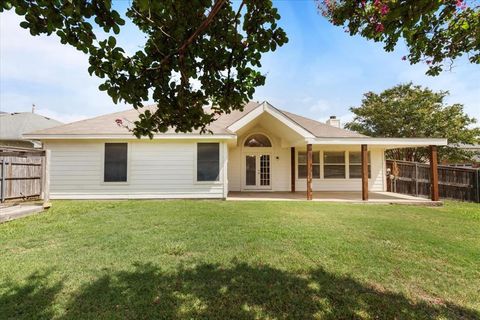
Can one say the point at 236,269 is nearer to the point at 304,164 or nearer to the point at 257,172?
the point at 257,172

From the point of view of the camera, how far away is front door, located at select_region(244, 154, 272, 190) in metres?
14.9

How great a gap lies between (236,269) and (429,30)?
3.78 metres

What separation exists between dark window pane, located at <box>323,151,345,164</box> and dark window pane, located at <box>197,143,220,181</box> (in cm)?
697

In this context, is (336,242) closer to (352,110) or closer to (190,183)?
(190,183)

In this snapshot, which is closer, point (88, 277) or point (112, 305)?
point (112, 305)

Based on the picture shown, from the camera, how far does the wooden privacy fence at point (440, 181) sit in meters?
11.7

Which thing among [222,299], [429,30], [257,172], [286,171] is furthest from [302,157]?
[222,299]

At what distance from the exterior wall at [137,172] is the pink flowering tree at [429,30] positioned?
8.46 meters

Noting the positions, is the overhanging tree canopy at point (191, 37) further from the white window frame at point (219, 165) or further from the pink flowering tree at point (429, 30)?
the white window frame at point (219, 165)

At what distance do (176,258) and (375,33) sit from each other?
4.09m

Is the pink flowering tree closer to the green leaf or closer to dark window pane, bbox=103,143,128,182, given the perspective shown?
the green leaf

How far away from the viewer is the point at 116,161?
11344 mm

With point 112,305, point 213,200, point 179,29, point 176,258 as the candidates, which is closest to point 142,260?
point 176,258

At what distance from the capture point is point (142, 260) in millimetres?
4223
